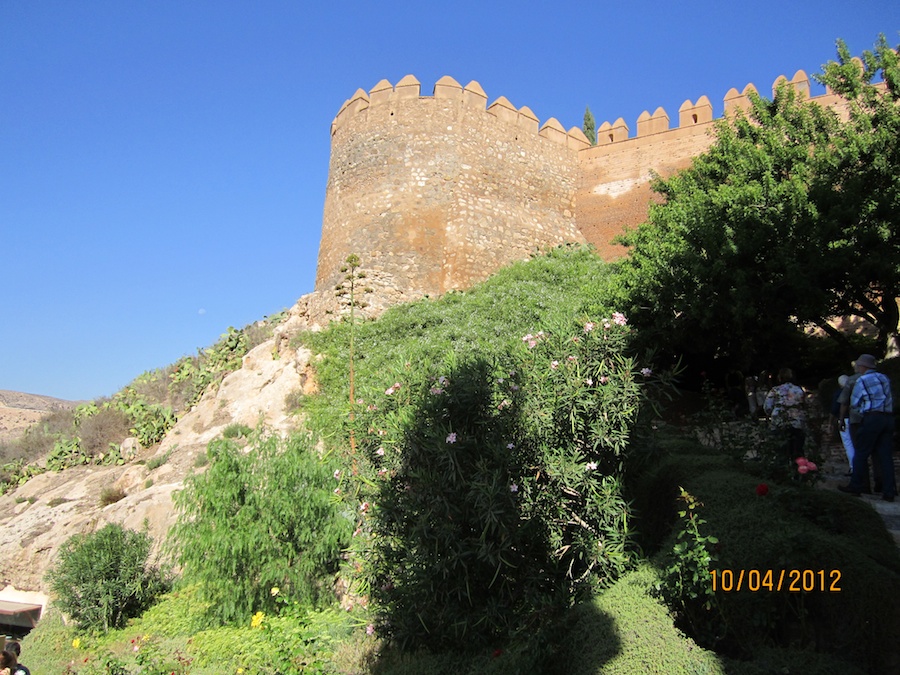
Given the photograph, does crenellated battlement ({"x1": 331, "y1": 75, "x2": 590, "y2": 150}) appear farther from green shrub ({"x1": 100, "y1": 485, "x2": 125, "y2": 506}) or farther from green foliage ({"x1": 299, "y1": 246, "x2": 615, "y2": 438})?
green shrub ({"x1": 100, "y1": 485, "x2": 125, "y2": 506})

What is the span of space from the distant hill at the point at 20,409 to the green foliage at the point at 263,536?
81.5ft

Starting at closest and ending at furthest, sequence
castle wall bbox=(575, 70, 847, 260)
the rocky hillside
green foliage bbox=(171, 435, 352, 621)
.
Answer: green foliage bbox=(171, 435, 352, 621)
the rocky hillside
castle wall bbox=(575, 70, 847, 260)

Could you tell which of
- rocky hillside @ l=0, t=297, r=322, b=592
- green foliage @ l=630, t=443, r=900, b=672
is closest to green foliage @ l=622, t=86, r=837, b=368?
green foliage @ l=630, t=443, r=900, b=672

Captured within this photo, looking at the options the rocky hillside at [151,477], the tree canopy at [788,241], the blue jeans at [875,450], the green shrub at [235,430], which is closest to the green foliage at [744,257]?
the tree canopy at [788,241]

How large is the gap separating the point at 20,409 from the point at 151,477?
3856 cm

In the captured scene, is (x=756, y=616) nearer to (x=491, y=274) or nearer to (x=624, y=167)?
(x=491, y=274)

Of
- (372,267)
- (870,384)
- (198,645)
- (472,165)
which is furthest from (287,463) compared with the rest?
(472,165)

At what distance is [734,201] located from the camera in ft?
37.5

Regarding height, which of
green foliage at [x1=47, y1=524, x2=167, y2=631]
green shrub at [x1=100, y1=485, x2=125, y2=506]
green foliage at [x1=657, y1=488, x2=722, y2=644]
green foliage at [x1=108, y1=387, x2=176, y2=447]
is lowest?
green foliage at [x1=47, y1=524, x2=167, y2=631]

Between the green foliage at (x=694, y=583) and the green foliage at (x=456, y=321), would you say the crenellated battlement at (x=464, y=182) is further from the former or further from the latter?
the green foliage at (x=694, y=583)

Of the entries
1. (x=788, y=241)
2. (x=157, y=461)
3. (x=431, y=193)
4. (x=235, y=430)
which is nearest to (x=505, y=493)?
(x=788, y=241)

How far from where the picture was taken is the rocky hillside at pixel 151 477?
541 inches

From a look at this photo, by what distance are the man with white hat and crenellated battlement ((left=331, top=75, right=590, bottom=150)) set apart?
15696mm

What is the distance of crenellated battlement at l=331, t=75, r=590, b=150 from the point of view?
781 inches
